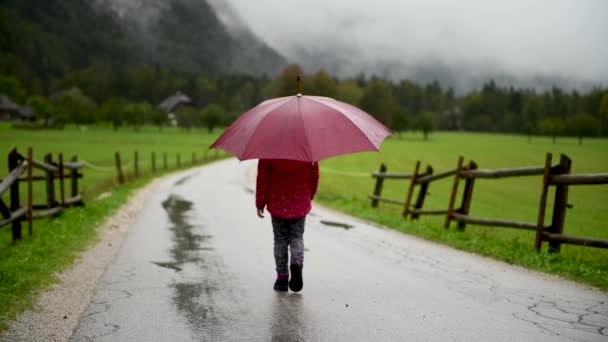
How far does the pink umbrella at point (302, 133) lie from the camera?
16.1ft

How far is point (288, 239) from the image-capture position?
6.03m

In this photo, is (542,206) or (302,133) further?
(542,206)

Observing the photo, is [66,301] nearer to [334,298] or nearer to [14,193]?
[334,298]

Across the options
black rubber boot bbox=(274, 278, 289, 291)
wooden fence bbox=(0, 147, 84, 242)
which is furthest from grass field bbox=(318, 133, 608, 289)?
wooden fence bbox=(0, 147, 84, 242)

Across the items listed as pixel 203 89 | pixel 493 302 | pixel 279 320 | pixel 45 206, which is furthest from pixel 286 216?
pixel 203 89

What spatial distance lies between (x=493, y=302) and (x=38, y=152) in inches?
1671

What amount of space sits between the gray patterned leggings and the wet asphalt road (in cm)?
41

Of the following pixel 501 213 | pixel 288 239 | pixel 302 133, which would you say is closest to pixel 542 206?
pixel 288 239

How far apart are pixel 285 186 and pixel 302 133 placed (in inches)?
37.1

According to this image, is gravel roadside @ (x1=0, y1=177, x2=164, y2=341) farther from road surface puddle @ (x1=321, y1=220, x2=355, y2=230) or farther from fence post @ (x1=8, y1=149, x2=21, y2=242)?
road surface puddle @ (x1=321, y1=220, x2=355, y2=230)

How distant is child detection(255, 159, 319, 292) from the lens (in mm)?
5699

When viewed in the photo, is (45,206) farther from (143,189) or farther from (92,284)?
(143,189)

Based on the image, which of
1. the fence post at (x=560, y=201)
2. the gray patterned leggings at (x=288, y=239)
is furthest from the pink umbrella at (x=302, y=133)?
the fence post at (x=560, y=201)

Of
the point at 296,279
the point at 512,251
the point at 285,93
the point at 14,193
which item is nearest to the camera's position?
the point at 296,279
